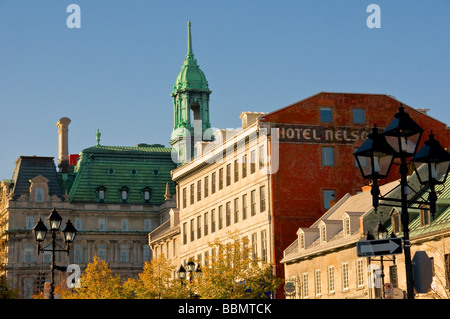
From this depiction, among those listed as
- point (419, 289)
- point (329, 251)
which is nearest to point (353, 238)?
point (329, 251)

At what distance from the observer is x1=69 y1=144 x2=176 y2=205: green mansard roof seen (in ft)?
476

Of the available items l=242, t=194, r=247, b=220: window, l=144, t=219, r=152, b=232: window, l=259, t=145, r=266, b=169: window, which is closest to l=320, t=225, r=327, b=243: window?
l=259, t=145, r=266, b=169: window

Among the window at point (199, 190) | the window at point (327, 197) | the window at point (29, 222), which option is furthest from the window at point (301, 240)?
the window at point (29, 222)

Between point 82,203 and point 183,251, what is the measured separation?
48.7m

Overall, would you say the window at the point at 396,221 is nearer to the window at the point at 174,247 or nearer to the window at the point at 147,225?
the window at the point at 174,247

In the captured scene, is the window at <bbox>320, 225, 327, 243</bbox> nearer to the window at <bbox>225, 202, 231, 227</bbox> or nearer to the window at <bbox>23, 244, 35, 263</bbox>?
the window at <bbox>225, 202, 231, 227</bbox>

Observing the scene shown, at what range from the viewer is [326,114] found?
252 feet

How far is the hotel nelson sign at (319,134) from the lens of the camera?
75.9 m

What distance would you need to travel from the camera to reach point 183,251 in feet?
319

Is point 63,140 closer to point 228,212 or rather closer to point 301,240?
point 228,212

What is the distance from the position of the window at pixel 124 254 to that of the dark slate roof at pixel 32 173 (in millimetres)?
12199

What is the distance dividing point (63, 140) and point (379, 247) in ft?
465

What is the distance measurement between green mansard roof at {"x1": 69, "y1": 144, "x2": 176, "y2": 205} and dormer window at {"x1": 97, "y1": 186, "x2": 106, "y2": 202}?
0.34 metres
